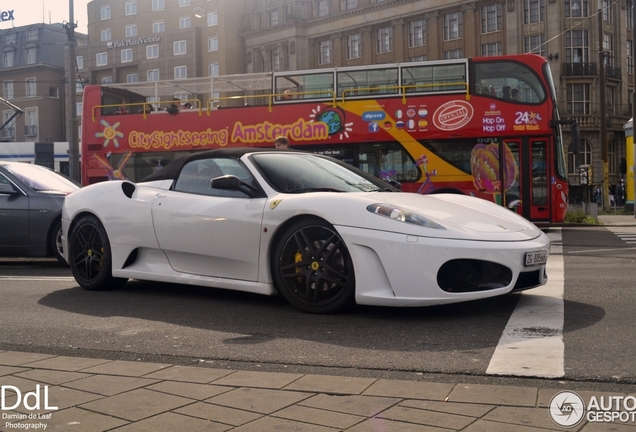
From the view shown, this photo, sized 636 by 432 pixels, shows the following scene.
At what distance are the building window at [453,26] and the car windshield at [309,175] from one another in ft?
179

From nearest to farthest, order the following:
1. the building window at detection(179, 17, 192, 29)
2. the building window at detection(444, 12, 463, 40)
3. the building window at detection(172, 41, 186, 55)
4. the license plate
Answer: the license plate → the building window at detection(444, 12, 463, 40) → the building window at detection(172, 41, 186, 55) → the building window at detection(179, 17, 192, 29)

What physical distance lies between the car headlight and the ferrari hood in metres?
0.05

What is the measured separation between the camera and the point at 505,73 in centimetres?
1733

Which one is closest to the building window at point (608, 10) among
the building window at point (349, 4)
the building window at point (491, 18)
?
the building window at point (491, 18)

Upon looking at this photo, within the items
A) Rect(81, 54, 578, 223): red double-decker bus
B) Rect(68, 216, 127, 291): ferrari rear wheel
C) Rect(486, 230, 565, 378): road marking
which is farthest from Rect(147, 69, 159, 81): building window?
Rect(486, 230, 565, 378): road marking

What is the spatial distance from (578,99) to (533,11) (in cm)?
→ 677

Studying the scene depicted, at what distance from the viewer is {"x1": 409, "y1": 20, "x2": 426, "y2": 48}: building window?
6047 cm

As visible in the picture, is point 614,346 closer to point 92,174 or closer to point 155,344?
point 155,344

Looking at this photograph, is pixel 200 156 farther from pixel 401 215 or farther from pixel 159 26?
pixel 159 26

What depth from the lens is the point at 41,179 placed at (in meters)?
10.3

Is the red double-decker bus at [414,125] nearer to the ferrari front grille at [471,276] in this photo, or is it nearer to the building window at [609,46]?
the ferrari front grille at [471,276]

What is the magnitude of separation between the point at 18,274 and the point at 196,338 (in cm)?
499

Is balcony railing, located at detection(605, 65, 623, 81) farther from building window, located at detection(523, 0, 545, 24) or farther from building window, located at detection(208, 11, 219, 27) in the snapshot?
building window, located at detection(208, 11, 219, 27)

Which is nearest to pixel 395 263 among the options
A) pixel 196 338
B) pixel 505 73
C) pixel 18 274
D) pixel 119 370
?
pixel 196 338
